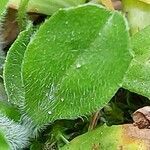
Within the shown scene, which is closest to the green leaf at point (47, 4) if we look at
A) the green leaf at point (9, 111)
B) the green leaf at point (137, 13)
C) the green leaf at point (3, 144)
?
the green leaf at point (137, 13)

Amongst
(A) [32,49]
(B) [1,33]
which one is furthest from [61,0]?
(A) [32,49]

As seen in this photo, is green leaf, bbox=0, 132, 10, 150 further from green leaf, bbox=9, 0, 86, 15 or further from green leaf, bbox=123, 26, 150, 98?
green leaf, bbox=9, 0, 86, 15

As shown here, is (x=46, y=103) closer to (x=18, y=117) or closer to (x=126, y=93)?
(x=18, y=117)

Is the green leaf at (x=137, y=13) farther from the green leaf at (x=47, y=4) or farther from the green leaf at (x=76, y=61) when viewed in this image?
the green leaf at (x=76, y=61)

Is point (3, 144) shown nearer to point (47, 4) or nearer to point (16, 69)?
point (16, 69)

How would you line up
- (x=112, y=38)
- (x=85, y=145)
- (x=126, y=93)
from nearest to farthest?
(x=112, y=38) → (x=85, y=145) → (x=126, y=93)

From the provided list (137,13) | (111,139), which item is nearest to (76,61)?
(111,139)

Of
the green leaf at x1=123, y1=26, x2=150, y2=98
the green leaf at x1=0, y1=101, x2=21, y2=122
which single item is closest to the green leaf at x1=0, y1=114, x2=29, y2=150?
the green leaf at x1=0, y1=101, x2=21, y2=122

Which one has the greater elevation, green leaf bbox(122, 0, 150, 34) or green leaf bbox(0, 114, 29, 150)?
green leaf bbox(122, 0, 150, 34)
